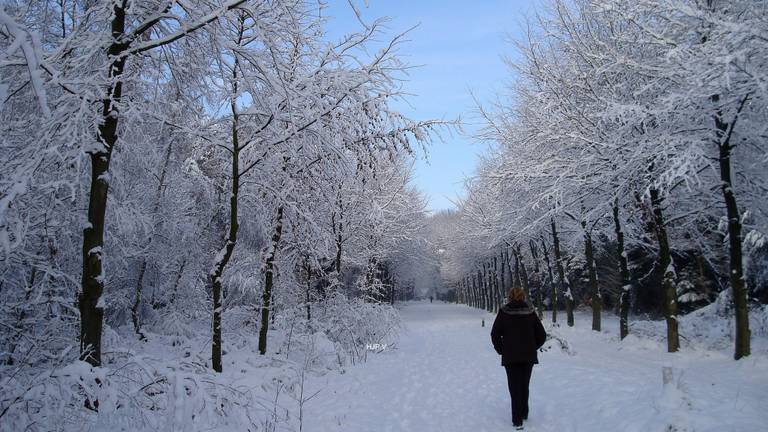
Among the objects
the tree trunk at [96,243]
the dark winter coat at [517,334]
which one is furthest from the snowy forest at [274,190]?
the dark winter coat at [517,334]

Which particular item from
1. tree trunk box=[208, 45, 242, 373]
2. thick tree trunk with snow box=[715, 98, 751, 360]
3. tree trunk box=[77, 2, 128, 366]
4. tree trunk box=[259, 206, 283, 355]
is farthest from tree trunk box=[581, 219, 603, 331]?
tree trunk box=[77, 2, 128, 366]

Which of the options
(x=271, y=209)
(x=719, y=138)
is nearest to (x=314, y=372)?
(x=271, y=209)

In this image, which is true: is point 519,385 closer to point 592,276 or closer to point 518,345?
point 518,345

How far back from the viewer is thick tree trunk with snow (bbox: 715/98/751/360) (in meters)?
9.05

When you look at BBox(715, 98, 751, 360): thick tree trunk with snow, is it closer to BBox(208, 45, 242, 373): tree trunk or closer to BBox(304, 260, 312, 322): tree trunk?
BBox(208, 45, 242, 373): tree trunk

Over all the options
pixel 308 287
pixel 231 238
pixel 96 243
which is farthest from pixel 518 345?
pixel 308 287

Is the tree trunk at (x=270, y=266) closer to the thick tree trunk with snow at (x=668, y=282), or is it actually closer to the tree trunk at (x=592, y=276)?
the thick tree trunk with snow at (x=668, y=282)

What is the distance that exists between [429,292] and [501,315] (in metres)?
114

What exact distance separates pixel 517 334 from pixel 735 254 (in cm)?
586

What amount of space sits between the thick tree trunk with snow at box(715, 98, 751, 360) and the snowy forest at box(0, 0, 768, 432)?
6 centimetres

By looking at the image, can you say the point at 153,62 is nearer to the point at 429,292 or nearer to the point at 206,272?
the point at 206,272

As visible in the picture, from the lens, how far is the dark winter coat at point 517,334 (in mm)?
6484

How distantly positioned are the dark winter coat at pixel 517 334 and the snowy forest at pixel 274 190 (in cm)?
105

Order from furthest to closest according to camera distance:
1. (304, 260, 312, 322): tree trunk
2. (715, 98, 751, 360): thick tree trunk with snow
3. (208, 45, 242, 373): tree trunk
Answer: (304, 260, 312, 322): tree trunk
(715, 98, 751, 360): thick tree trunk with snow
(208, 45, 242, 373): tree trunk
